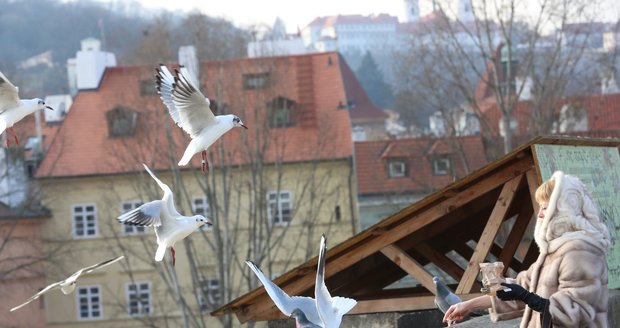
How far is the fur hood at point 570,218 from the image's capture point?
861cm

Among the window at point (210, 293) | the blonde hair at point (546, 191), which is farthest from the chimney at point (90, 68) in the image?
the blonde hair at point (546, 191)

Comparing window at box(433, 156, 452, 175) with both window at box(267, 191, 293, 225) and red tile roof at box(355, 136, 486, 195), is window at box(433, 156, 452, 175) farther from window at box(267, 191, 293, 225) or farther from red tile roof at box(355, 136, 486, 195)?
window at box(267, 191, 293, 225)

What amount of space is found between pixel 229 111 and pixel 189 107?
4080 centimetres

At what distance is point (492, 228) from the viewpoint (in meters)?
14.6

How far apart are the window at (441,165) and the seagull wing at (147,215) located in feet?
160

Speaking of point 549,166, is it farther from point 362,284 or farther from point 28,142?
point 28,142

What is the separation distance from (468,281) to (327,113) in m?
45.8

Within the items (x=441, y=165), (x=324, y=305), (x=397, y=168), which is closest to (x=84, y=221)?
(x=397, y=168)

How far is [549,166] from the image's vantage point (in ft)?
43.9

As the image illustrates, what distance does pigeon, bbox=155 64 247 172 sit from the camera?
10719 millimetres

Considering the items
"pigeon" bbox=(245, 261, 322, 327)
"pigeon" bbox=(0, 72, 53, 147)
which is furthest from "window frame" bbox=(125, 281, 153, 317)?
"pigeon" bbox=(245, 261, 322, 327)

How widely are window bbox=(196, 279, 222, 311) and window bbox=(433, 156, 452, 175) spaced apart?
40.8ft

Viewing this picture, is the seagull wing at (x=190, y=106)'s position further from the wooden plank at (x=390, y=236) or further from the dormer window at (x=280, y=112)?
the dormer window at (x=280, y=112)

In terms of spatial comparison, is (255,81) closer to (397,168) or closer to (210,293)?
(397,168)
